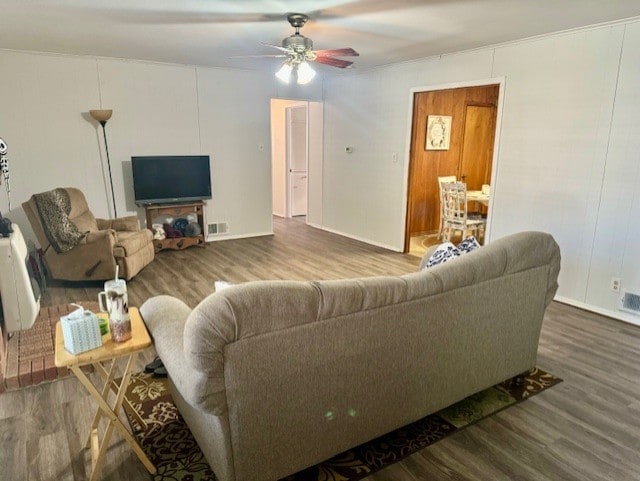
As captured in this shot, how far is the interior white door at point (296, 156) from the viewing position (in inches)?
308

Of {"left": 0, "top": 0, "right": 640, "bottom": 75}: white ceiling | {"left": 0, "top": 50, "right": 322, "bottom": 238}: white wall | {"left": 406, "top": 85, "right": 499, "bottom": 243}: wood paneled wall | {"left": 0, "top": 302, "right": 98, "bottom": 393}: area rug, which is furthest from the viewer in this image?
{"left": 406, "top": 85, "right": 499, "bottom": 243}: wood paneled wall

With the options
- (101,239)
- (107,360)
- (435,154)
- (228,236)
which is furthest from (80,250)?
(435,154)

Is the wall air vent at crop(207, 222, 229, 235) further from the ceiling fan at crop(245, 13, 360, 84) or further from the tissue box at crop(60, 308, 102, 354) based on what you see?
the tissue box at crop(60, 308, 102, 354)

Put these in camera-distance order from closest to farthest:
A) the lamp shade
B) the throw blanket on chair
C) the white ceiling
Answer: the white ceiling, the throw blanket on chair, the lamp shade

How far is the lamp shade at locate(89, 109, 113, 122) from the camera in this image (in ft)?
16.5

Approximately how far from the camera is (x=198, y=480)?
1.87 meters

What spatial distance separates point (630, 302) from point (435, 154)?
3.57 metres

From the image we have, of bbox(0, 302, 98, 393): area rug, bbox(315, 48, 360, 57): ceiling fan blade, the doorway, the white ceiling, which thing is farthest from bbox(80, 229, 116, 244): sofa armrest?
the doorway

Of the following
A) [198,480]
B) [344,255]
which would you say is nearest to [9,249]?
[198,480]

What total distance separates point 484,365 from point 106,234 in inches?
146

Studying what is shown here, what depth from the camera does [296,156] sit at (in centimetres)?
799

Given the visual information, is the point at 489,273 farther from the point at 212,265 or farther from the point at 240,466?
the point at 212,265

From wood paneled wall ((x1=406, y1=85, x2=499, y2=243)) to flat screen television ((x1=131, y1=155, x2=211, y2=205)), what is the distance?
301 cm

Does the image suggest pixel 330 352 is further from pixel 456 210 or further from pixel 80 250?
pixel 456 210
